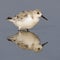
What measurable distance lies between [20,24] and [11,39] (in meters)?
1.36

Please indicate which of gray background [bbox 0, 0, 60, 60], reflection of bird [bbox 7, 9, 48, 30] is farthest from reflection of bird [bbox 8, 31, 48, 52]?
reflection of bird [bbox 7, 9, 48, 30]

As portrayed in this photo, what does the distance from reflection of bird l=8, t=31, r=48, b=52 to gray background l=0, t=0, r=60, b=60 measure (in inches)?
5.7

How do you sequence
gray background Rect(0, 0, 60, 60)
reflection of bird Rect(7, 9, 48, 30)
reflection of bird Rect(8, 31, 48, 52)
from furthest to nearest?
reflection of bird Rect(7, 9, 48, 30)
reflection of bird Rect(8, 31, 48, 52)
gray background Rect(0, 0, 60, 60)

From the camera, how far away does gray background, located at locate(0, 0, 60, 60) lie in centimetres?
1057

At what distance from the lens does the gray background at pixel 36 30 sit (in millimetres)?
10571

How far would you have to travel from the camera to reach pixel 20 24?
1318 centimetres

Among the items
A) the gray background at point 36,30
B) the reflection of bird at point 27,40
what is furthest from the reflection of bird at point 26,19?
the reflection of bird at point 27,40

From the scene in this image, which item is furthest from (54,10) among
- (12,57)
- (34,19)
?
(12,57)

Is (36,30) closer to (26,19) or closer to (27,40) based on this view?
(26,19)

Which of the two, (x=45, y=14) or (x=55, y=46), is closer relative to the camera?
(x=55, y=46)

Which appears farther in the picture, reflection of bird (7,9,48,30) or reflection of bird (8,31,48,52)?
reflection of bird (7,9,48,30)

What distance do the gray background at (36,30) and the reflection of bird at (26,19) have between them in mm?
172

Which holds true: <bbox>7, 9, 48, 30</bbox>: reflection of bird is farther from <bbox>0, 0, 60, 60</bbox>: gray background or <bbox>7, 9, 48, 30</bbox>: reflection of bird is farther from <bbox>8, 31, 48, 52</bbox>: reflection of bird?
<bbox>8, 31, 48, 52</bbox>: reflection of bird

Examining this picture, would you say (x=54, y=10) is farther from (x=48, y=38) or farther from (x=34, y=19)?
(x=48, y=38)
